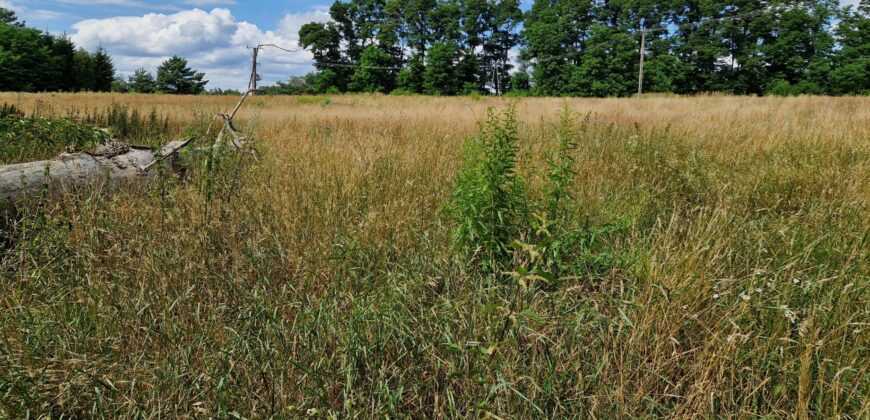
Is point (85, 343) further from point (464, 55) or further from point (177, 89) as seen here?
point (177, 89)

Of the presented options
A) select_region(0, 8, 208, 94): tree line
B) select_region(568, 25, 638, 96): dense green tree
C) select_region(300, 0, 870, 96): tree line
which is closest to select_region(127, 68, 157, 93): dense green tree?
select_region(0, 8, 208, 94): tree line

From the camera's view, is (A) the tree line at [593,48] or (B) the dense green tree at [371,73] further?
(B) the dense green tree at [371,73]

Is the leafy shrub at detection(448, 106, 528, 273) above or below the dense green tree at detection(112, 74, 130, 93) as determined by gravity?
below

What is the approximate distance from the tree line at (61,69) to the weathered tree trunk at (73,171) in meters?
44.7

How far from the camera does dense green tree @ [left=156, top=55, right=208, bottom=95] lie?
60.4m

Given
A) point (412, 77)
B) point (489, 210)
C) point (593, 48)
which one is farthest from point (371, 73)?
point (489, 210)

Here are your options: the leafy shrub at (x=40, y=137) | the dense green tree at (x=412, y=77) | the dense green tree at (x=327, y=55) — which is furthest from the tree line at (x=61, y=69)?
the leafy shrub at (x=40, y=137)

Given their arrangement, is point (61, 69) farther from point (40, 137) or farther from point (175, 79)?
point (40, 137)

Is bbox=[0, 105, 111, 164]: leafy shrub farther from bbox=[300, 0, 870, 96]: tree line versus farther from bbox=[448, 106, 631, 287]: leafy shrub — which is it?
bbox=[300, 0, 870, 96]: tree line

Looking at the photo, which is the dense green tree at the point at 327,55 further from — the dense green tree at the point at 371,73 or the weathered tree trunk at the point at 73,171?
the weathered tree trunk at the point at 73,171

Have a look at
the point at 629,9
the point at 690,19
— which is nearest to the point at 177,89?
the point at 629,9

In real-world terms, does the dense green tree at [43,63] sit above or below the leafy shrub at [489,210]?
above

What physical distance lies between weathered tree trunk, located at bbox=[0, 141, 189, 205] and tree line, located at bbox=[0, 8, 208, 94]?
4471 cm

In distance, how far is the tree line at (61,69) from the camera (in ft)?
144
